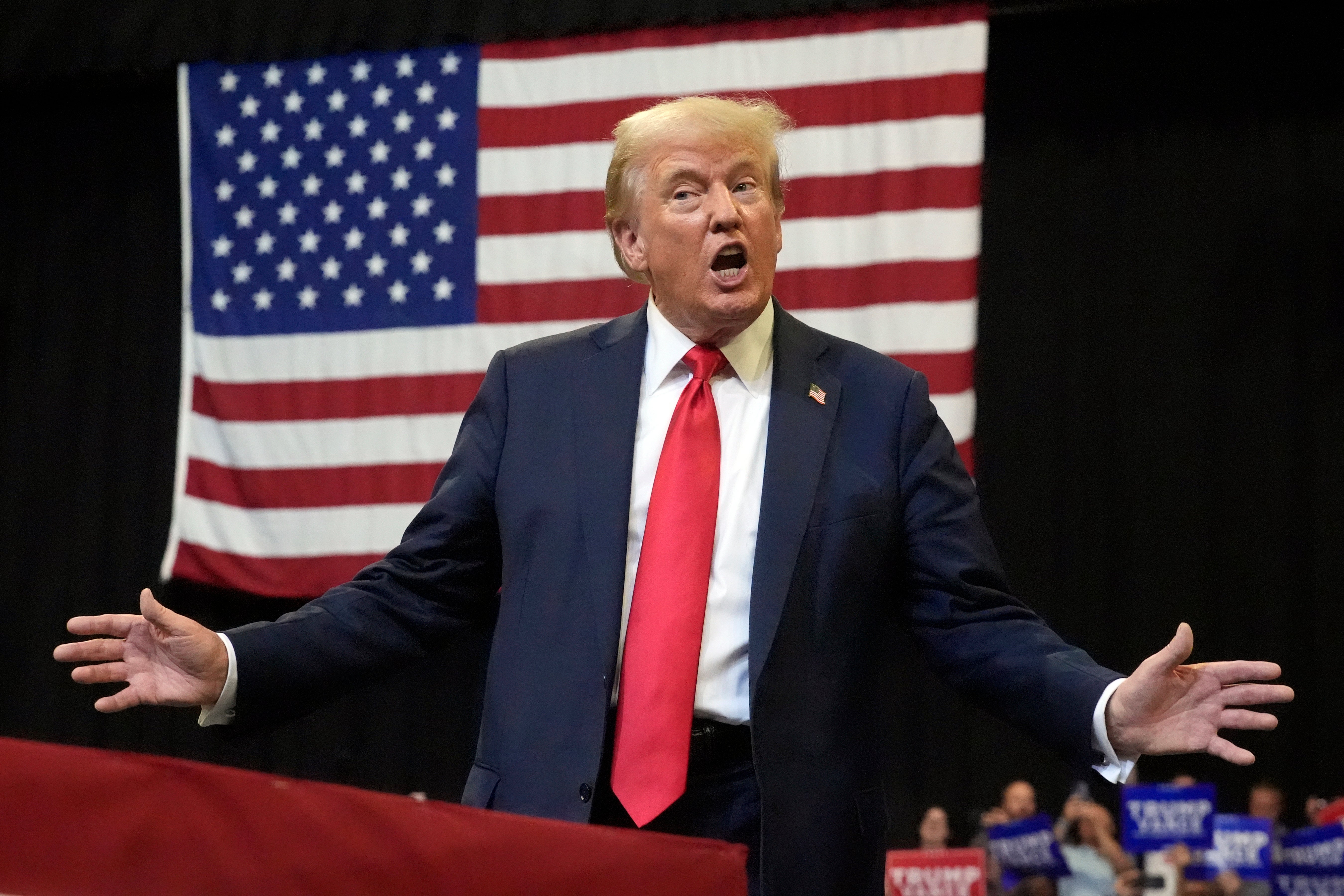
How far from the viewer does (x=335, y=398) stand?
5660 mm

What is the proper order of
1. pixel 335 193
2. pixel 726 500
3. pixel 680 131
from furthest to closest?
pixel 335 193
pixel 680 131
pixel 726 500

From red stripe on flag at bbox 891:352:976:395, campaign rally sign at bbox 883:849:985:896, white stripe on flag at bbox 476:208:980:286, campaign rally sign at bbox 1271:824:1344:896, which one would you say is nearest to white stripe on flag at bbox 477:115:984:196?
white stripe on flag at bbox 476:208:980:286

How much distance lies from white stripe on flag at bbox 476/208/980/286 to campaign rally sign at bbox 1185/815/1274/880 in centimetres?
200

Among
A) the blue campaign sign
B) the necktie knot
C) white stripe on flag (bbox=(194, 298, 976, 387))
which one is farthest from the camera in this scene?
white stripe on flag (bbox=(194, 298, 976, 387))

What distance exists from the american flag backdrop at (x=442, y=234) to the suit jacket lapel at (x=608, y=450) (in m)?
3.14

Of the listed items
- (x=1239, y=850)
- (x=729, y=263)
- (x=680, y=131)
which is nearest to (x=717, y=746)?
(x=729, y=263)

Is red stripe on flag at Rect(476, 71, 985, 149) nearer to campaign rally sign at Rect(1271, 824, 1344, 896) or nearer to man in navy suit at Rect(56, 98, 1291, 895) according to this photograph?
campaign rally sign at Rect(1271, 824, 1344, 896)

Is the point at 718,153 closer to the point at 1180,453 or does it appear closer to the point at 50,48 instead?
the point at 1180,453

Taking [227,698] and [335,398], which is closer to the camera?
[227,698]

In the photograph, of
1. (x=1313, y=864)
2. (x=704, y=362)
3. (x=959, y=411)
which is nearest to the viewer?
(x=704, y=362)

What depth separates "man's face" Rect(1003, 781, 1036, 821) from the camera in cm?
516

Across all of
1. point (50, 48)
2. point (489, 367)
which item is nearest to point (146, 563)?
point (50, 48)

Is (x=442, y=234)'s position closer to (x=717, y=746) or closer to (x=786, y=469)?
(x=786, y=469)

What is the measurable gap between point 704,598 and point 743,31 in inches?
157
